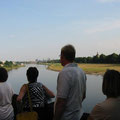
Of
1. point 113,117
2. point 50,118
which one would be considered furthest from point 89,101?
point 113,117

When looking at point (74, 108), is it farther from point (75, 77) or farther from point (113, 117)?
point (113, 117)

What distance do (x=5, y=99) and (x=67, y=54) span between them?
107 centimetres

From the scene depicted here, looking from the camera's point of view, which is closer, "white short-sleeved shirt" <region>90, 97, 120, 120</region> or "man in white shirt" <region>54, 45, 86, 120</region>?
"white short-sleeved shirt" <region>90, 97, 120, 120</region>

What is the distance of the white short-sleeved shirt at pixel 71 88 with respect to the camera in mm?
1827

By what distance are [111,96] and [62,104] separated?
0.51 meters

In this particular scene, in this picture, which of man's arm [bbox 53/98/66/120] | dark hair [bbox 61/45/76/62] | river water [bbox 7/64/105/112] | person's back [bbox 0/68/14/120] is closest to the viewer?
man's arm [bbox 53/98/66/120]

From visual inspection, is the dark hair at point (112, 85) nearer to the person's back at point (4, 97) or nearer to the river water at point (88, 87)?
the person's back at point (4, 97)

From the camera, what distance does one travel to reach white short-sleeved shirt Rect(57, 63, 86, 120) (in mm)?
1827

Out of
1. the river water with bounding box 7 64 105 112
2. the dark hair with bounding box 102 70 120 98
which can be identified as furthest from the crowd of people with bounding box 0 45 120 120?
the river water with bounding box 7 64 105 112

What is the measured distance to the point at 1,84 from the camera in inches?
96.6

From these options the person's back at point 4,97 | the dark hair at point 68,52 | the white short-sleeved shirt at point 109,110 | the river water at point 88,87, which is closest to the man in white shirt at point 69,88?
the dark hair at point 68,52

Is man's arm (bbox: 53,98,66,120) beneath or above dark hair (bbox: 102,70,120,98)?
beneath

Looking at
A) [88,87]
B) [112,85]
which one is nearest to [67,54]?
[112,85]

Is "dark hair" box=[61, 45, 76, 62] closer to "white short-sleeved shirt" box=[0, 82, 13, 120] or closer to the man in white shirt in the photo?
the man in white shirt
